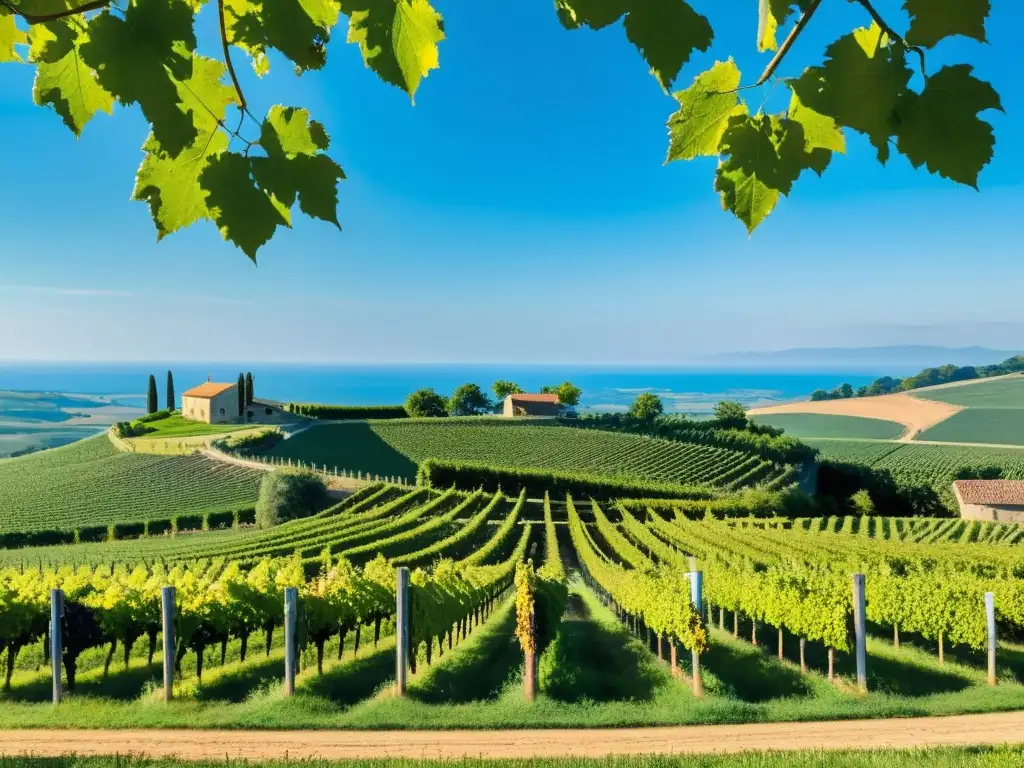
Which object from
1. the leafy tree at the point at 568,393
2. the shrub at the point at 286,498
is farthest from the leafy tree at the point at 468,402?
the shrub at the point at 286,498

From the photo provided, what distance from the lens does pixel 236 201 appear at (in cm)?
94

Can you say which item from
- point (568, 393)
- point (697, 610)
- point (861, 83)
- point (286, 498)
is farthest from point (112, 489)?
point (568, 393)

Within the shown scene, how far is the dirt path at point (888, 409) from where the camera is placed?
83.5m

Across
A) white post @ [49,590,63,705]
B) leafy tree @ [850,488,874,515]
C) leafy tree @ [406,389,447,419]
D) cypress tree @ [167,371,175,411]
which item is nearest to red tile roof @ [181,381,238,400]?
cypress tree @ [167,371,175,411]

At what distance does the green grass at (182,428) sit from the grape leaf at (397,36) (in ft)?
182

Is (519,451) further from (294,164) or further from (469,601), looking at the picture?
(294,164)

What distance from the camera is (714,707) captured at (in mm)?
6797

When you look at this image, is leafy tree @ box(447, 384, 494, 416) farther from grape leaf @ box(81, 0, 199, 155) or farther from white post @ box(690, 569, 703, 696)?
grape leaf @ box(81, 0, 199, 155)

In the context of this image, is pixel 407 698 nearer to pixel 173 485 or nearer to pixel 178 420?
pixel 173 485

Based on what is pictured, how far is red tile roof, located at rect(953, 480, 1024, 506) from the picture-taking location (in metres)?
41.1

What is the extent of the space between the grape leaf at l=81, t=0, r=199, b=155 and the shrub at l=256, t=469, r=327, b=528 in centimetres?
3232

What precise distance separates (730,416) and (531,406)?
22.5 metres

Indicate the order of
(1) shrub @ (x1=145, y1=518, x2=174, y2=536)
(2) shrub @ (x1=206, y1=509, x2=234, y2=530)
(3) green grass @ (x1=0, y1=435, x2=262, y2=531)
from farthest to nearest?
(2) shrub @ (x1=206, y1=509, x2=234, y2=530), (3) green grass @ (x1=0, y1=435, x2=262, y2=531), (1) shrub @ (x1=145, y1=518, x2=174, y2=536)

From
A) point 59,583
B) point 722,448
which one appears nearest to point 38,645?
Answer: point 59,583
